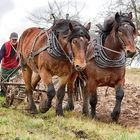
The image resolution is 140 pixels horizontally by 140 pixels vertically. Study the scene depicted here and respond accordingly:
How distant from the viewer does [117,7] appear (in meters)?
34.6

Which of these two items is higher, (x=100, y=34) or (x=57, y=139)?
(x=100, y=34)

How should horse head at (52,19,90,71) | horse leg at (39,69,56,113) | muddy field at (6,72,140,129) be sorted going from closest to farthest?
horse head at (52,19,90,71), horse leg at (39,69,56,113), muddy field at (6,72,140,129)

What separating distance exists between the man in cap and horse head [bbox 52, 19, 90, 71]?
2972 mm

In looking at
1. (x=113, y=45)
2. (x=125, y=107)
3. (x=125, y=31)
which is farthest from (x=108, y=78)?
(x=125, y=107)

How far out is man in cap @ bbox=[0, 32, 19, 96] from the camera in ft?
38.5

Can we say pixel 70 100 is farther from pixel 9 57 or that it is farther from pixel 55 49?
pixel 9 57

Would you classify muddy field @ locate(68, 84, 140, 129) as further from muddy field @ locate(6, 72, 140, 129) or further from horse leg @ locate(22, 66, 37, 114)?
horse leg @ locate(22, 66, 37, 114)

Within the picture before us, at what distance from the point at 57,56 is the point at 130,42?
151cm

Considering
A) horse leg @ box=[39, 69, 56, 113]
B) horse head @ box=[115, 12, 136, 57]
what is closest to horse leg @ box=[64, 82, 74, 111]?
horse leg @ box=[39, 69, 56, 113]

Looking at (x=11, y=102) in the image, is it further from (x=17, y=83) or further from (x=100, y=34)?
(x=100, y=34)

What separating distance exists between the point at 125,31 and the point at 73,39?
0.97 meters

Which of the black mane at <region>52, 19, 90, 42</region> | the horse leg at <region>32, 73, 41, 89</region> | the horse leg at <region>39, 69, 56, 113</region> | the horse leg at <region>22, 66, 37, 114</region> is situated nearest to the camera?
the black mane at <region>52, 19, 90, 42</region>

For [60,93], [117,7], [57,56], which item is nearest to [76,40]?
[57,56]

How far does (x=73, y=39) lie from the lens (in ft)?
27.2
